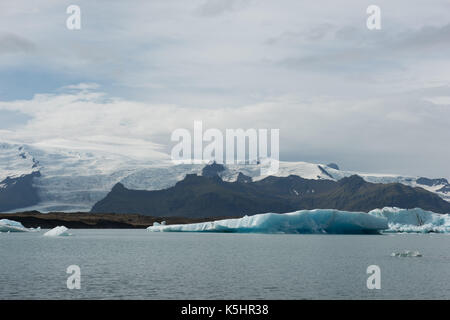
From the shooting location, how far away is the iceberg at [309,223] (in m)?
93.4

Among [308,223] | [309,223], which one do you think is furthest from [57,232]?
[309,223]

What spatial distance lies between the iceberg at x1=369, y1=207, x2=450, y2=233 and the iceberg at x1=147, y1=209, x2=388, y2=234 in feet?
92.5

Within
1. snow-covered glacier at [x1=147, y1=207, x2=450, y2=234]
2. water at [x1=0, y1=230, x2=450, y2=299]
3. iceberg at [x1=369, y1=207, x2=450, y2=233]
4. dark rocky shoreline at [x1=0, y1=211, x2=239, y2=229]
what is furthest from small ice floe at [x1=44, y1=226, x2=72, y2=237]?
dark rocky shoreline at [x1=0, y1=211, x2=239, y2=229]

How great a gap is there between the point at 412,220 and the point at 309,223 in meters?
44.1

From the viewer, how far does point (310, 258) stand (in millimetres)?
51094

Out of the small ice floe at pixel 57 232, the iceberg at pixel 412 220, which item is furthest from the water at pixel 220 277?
the iceberg at pixel 412 220

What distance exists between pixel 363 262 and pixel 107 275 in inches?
863

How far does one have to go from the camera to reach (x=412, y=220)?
128500mm

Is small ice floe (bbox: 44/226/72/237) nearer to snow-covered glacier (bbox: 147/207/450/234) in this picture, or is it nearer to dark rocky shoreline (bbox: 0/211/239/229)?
snow-covered glacier (bbox: 147/207/450/234)

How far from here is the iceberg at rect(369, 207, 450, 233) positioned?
418 ft

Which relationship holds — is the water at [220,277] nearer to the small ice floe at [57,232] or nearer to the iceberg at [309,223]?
the iceberg at [309,223]

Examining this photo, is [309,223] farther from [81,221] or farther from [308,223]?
[81,221]

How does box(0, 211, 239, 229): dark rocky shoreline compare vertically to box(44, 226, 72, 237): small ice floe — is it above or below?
below
